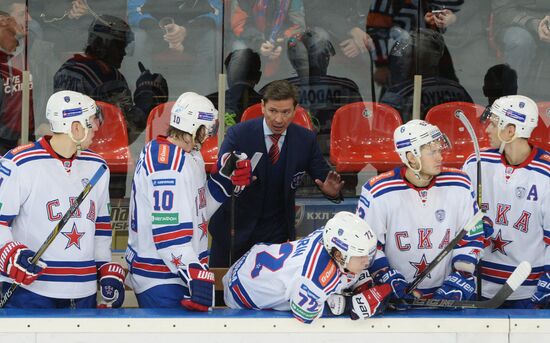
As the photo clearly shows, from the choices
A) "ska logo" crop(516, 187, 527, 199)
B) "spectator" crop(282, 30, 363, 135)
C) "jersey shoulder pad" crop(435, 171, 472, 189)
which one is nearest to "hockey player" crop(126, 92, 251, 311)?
"jersey shoulder pad" crop(435, 171, 472, 189)

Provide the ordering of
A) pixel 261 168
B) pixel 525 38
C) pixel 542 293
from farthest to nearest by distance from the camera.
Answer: pixel 525 38 → pixel 261 168 → pixel 542 293

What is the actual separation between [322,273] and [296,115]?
247 cm

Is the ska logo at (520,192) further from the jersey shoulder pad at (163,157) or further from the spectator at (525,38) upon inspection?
the spectator at (525,38)

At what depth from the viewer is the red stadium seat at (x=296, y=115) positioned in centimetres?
546

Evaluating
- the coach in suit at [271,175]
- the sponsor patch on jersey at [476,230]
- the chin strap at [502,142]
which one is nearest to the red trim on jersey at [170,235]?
the coach in suit at [271,175]

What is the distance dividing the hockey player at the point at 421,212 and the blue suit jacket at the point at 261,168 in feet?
2.31

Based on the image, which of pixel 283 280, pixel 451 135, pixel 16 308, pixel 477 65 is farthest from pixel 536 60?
pixel 16 308

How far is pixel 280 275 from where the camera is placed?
3314 mm

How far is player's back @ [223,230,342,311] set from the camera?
126 inches

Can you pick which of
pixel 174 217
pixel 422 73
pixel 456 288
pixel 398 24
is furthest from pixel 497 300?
pixel 398 24

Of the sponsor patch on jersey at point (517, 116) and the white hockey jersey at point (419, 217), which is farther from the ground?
the sponsor patch on jersey at point (517, 116)

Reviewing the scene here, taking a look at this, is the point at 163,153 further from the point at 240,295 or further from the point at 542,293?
the point at 542,293

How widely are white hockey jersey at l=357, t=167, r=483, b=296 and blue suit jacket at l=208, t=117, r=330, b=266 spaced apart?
73 centimetres
